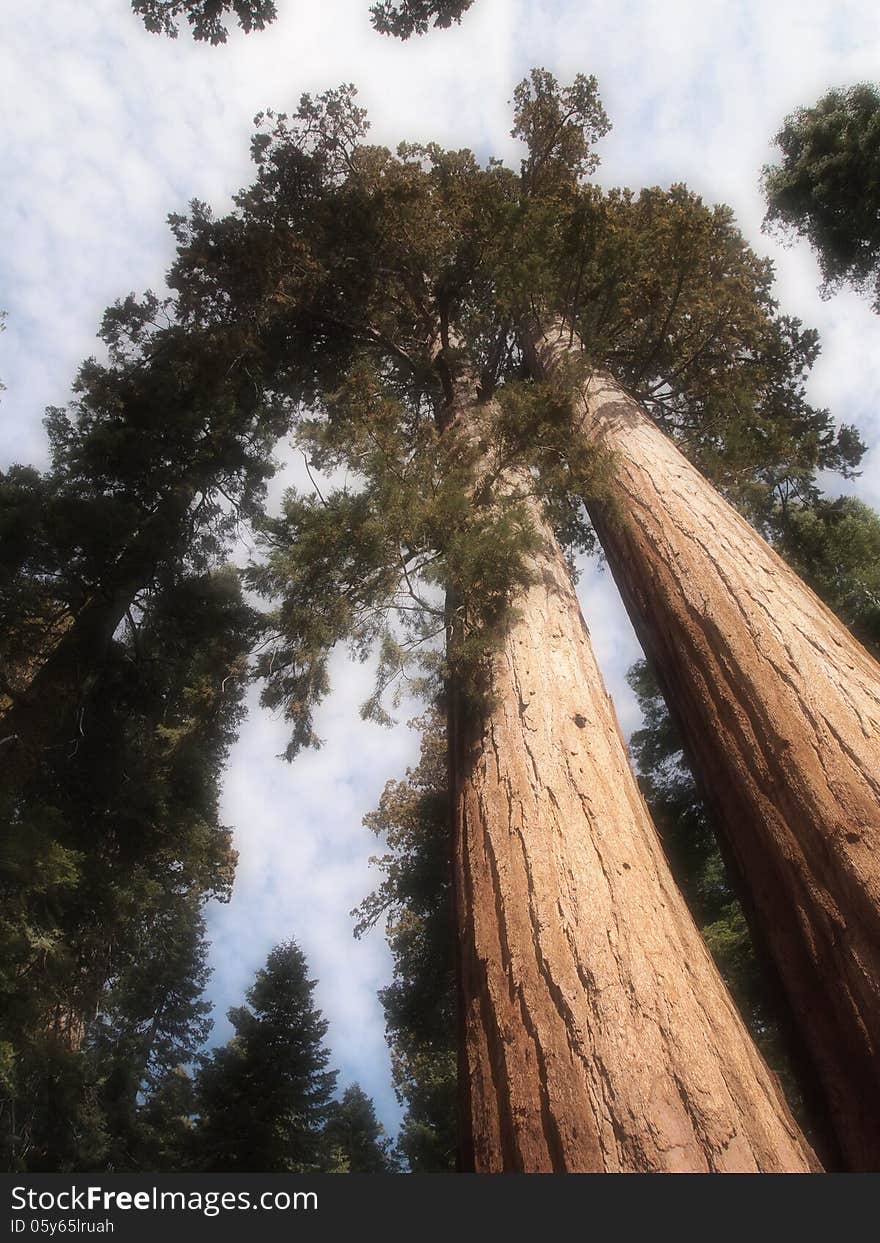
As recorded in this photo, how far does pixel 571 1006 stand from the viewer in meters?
2.42

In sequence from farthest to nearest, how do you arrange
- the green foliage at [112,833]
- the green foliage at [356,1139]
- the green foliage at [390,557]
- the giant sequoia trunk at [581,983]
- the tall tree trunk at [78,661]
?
the green foliage at [356,1139]
the tall tree trunk at [78,661]
the green foliage at [112,833]
the green foliage at [390,557]
the giant sequoia trunk at [581,983]

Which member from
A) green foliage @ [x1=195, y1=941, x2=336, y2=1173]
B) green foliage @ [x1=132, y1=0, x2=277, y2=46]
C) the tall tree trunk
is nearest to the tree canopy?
green foliage @ [x1=132, y1=0, x2=277, y2=46]

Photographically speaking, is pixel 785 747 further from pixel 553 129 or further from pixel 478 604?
pixel 553 129

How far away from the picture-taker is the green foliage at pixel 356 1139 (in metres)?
17.5

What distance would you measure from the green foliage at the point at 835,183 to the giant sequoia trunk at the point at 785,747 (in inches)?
355

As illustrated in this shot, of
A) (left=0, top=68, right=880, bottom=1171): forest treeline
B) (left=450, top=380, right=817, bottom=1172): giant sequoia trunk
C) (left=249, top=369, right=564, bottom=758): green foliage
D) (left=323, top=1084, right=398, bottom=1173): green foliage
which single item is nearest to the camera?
(left=450, top=380, right=817, bottom=1172): giant sequoia trunk

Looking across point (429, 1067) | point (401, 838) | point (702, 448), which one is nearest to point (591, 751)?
point (702, 448)

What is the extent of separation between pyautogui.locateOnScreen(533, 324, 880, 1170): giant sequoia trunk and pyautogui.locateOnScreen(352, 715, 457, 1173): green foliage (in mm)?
6754

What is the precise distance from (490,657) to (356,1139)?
83.6 ft

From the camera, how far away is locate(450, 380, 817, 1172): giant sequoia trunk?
2092 millimetres

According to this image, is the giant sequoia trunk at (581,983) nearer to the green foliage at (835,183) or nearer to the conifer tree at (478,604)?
the conifer tree at (478,604)

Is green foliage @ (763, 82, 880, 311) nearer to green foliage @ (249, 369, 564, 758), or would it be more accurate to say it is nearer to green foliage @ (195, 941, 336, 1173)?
green foliage @ (249, 369, 564, 758)

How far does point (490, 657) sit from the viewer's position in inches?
167

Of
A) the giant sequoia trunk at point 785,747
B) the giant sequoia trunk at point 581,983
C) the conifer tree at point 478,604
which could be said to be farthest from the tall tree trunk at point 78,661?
the giant sequoia trunk at point 785,747
